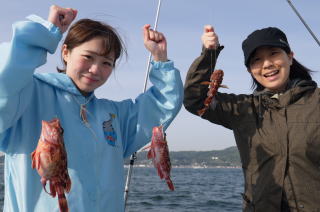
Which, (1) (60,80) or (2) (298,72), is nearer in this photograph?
(1) (60,80)

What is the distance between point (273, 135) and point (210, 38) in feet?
4.33

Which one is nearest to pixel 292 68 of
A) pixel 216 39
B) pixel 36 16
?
pixel 216 39

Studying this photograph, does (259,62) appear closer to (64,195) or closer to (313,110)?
(313,110)

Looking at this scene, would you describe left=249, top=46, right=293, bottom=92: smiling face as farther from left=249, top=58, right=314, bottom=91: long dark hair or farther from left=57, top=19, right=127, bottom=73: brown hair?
left=57, top=19, right=127, bottom=73: brown hair

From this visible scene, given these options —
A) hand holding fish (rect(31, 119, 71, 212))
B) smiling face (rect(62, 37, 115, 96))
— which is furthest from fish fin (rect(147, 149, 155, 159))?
hand holding fish (rect(31, 119, 71, 212))

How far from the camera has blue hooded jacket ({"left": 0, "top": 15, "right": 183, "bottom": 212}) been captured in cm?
258

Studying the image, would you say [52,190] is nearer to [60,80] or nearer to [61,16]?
[60,80]

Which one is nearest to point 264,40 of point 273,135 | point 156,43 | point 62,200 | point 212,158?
point 273,135

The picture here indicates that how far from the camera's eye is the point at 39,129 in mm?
2883

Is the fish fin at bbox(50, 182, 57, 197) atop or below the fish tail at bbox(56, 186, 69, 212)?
atop

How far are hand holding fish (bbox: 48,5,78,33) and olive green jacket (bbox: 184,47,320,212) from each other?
70.3 inches

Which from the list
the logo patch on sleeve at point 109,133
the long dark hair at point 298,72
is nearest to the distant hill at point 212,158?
the long dark hair at point 298,72

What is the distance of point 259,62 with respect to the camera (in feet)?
13.5

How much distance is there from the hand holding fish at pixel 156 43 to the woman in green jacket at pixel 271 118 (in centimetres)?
68
